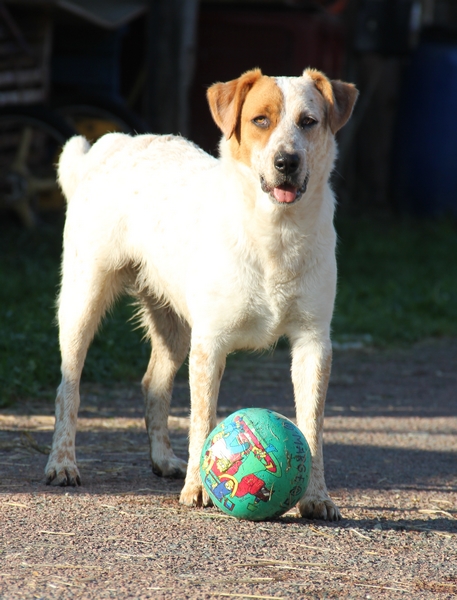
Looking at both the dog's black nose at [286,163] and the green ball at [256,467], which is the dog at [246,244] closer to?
the dog's black nose at [286,163]

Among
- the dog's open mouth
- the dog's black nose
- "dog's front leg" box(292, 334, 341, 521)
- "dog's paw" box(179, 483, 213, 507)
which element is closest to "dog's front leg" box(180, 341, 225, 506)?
"dog's paw" box(179, 483, 213, 507)

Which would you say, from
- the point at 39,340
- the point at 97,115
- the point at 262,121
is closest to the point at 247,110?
the point at 262,121

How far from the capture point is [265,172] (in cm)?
382

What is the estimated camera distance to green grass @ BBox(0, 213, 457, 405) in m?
6.29

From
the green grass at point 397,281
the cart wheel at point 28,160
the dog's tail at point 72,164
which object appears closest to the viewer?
the dog's tail at point 72,164

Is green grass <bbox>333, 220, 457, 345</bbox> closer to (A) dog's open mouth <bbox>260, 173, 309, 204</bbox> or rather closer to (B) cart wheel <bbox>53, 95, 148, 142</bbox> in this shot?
(B) cart wheel <bbox>53, 95, 148, 142</bbox>

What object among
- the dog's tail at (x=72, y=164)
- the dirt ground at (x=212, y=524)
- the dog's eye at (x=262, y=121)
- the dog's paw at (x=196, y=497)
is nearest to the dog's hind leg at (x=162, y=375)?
the dirt ground at (x=212, y=524)

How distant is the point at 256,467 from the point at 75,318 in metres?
1.37

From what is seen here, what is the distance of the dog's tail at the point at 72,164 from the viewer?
16.3 ft

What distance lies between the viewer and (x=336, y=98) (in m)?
4.11

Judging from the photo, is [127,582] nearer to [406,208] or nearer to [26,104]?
[26,104]

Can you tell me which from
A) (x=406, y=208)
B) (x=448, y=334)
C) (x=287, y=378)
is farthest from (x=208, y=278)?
(x=406, y=208)

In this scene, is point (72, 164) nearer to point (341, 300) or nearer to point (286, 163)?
point (286, 163)

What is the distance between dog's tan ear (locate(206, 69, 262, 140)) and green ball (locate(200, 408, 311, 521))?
1219 mm
